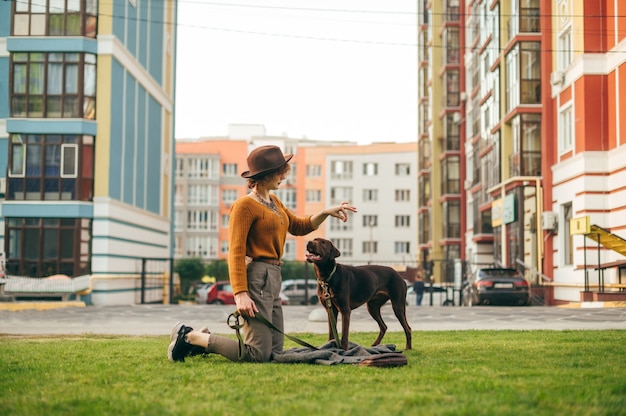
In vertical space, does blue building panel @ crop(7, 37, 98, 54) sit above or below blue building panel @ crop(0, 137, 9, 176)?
above

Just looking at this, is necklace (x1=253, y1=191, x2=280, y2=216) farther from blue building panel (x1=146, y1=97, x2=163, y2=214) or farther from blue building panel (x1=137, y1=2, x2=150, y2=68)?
blue building panel (x1=146, y1=97, x2=163, y2=214)

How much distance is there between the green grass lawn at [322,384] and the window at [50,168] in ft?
71.4

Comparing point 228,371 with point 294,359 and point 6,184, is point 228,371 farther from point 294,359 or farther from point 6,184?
point 6,184

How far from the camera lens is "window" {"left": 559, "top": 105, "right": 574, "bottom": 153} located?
92.5ft

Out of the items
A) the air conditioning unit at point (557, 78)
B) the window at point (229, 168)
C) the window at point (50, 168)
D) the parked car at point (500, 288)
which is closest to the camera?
the parked car at point (500, 288)

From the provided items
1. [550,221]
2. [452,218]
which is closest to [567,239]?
[550,221]

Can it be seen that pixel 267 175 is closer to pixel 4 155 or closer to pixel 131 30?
pixel 4 155

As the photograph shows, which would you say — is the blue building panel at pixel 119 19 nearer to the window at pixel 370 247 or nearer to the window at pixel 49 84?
the window at pixel 49 84

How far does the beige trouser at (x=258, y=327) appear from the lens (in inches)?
275

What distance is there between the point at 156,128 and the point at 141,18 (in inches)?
205

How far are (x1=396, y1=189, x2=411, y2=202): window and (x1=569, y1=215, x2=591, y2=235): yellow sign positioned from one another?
67.1 meters

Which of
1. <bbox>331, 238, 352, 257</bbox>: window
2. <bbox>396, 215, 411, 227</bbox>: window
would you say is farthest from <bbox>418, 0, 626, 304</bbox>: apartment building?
<bbox>396, 215, 411, 227</bbox>: window

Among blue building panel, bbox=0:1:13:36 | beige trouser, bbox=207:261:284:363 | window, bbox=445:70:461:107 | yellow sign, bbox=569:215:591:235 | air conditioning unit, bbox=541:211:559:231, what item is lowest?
beige trouser, bbox=207:261:284:363

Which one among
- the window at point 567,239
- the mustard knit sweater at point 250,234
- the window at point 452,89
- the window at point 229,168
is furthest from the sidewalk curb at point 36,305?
the window at point 229,168
